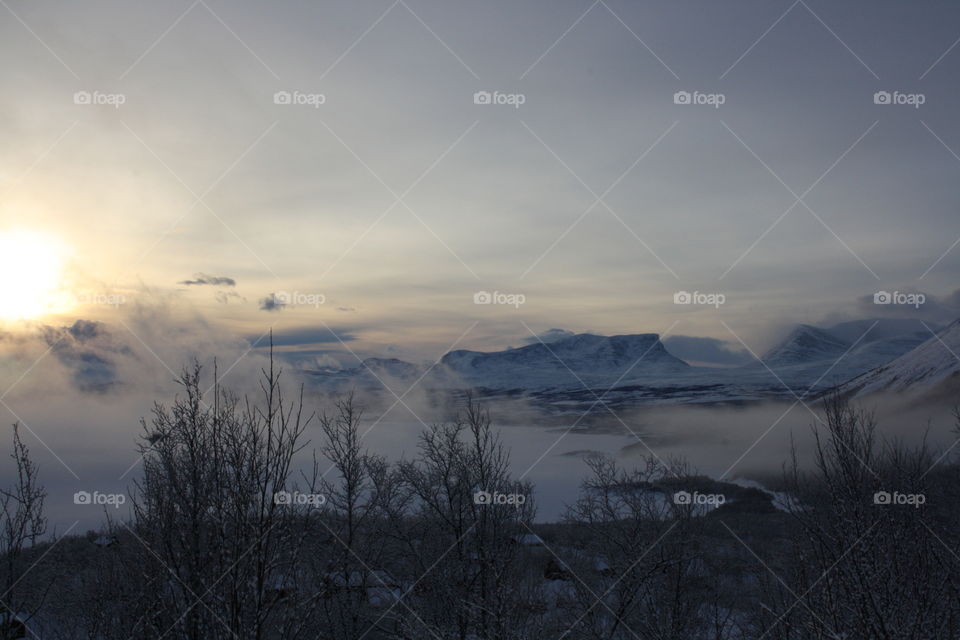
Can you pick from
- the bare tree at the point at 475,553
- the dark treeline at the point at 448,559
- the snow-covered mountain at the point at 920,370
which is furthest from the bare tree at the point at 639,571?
the snow-covered mountain at the point at 920,370

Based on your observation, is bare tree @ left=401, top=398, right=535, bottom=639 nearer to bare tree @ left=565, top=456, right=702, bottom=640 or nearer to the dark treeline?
the dark treeline

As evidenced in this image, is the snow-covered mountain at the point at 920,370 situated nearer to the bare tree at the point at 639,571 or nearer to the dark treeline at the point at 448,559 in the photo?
the dark treeline at the point at 448,559

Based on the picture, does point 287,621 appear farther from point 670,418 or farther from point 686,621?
point 670,418

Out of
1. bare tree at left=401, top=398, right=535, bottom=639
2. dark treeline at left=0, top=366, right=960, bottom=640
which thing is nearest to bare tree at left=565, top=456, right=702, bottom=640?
dark treeline at left=0, top=366, right=960, bottom=640

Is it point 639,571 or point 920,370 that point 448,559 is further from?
point 920,370

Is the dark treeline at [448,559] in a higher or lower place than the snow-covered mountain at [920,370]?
lower
